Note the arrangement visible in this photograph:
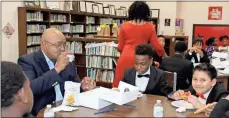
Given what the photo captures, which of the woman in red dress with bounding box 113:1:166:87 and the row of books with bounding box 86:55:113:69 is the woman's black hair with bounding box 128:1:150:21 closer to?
the woman in red dress with bounding box 113:1:166:87

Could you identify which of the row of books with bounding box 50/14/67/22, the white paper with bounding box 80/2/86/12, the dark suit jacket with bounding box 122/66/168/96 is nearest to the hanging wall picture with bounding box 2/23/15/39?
the row of books with bounding box 50/14/67/22

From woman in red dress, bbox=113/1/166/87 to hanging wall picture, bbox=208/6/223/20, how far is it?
7607 mm

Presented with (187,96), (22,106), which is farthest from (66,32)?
(22,106)

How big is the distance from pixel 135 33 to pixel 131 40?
0.10 m

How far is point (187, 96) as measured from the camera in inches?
85.2

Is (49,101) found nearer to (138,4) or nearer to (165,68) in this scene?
(138,4)

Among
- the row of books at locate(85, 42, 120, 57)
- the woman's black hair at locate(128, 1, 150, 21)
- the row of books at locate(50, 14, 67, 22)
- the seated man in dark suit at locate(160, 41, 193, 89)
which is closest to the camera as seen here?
the woman's black hair at locate(128, 1, 150, 21)

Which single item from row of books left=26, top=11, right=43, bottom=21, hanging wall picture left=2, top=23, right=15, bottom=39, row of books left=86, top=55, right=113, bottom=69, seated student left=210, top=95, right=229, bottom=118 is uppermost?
row of books left=26, top=11, right=43, bottom=21

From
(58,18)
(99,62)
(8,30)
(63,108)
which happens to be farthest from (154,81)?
(58,18)

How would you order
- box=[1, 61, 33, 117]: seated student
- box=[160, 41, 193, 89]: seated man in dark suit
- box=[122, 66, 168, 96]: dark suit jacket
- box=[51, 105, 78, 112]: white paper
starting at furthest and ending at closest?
box=[160, 41, 193, 89]: seated man in dark suit, box=[122, 66, 168, 96]: dark suit jacket, box=[51, 105, 78, 112]: white paper, box=[1, 61, 33, 117]: seated student

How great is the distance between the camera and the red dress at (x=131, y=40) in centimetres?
348

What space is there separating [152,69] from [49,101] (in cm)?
102

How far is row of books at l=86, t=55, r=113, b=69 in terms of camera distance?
19.9ft

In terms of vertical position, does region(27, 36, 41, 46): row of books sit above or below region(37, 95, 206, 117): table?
above
